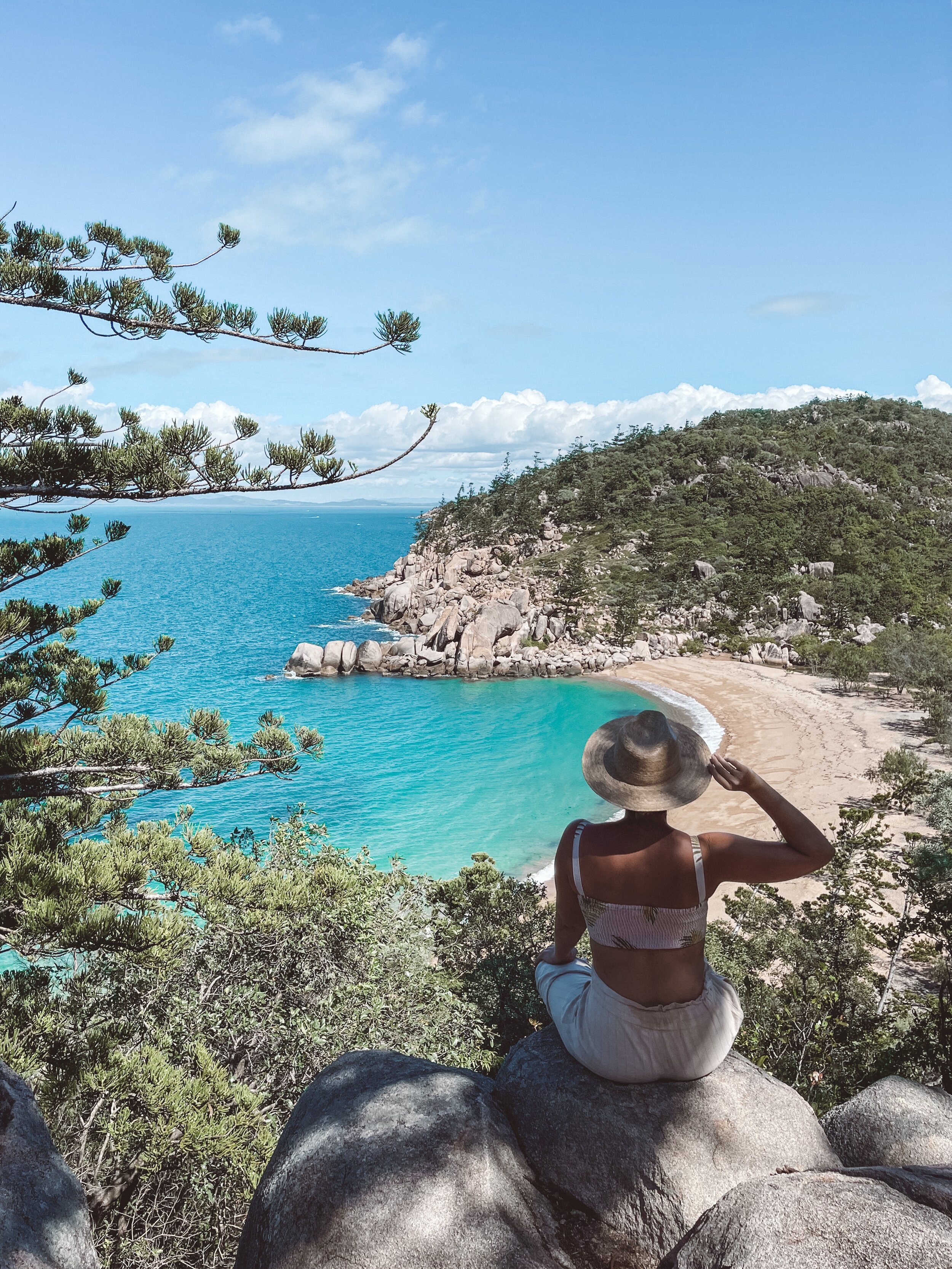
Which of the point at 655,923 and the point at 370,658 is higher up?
the point at 655,923

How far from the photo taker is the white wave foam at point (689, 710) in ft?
82.7

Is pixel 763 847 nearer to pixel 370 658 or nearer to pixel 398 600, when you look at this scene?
pixel 370 658

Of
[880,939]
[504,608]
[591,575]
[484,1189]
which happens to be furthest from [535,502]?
[484,1189]

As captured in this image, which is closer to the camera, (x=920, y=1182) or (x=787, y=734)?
(x=920, y=1182)

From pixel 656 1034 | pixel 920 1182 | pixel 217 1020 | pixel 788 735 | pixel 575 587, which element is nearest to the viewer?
pixel 920 1182

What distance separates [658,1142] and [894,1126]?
5.76 ft

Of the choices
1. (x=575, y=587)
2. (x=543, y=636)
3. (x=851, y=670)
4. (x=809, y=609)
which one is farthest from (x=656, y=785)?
(x=575, y=587)

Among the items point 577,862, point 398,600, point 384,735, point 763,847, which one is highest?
point 763,847

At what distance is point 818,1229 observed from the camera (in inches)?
83.4

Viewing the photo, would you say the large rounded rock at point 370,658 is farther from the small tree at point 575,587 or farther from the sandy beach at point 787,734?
the sandy beach at point 787,734

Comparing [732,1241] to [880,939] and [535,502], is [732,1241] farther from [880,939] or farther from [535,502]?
[535,502]

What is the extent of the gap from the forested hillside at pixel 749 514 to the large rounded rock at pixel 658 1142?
37835 mm

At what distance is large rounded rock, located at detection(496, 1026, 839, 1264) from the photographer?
9.11ft

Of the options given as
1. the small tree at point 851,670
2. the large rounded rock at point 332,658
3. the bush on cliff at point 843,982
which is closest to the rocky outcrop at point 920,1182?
the bush on cliff at point 843,982
